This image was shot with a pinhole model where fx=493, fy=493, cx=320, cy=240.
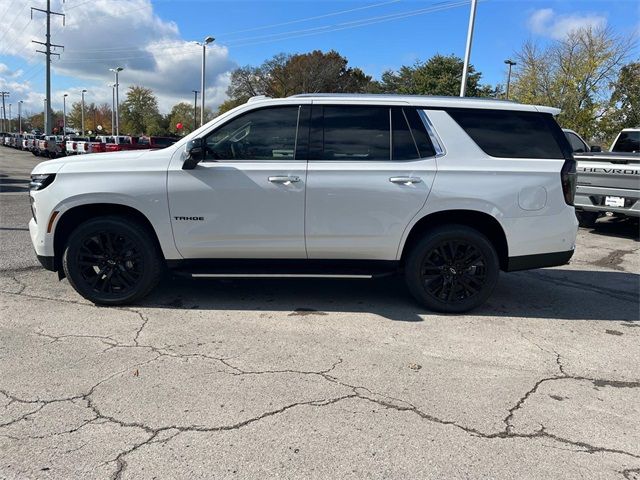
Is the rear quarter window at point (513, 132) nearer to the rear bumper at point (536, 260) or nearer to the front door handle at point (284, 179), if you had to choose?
the rear bumper at point (536, 260)

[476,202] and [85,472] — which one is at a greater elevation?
[476,202]

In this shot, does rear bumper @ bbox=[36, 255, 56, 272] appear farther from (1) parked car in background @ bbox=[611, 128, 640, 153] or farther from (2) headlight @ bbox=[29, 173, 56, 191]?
(1) parked car in background @ bbox=[611, 128, 640, 153]

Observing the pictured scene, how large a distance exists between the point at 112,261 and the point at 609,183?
8772 millimetres

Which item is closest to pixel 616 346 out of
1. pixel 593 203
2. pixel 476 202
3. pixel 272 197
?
pixel 476 202

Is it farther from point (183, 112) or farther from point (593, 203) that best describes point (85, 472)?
point (183, 112)

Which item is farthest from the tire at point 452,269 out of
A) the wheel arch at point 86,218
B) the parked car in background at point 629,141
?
the parked car in background at point 629,141

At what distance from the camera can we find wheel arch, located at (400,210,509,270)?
476 cm

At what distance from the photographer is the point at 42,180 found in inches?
183

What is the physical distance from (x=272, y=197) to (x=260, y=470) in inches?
101

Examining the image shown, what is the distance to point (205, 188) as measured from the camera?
4.52m

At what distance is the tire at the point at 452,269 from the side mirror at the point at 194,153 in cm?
219

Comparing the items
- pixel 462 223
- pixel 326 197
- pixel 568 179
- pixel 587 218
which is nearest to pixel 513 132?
pixel 568 179

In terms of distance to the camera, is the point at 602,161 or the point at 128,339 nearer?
the point at 128,339

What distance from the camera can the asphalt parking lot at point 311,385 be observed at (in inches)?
103
